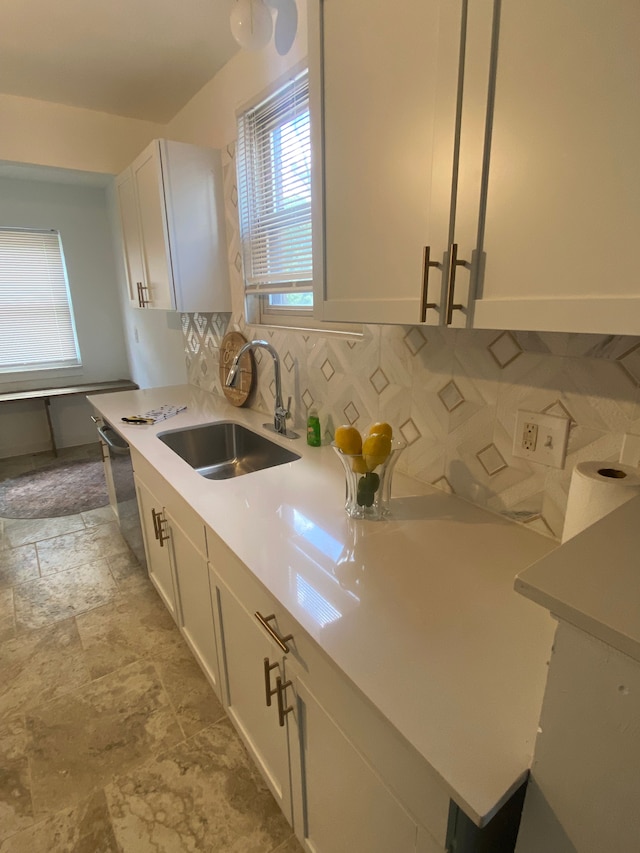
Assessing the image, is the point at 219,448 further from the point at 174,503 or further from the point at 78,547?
the point at 78,547

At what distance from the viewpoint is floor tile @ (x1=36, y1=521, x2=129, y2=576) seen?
2.51m

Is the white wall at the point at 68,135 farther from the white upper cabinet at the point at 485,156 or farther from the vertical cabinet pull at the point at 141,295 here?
the white upper cabinet at the point at 485,156

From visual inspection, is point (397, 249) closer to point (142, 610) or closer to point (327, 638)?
point (327, 638)

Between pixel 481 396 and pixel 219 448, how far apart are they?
1.36m

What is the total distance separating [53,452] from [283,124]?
3.83 metres

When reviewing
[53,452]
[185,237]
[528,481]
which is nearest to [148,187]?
[185,237]

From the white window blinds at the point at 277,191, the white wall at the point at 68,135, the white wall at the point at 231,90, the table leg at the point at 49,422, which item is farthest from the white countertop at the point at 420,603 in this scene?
the table leg at the point at 49,422

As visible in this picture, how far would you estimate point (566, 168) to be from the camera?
0.66 m

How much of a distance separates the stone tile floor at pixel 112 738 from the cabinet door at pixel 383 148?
1.48 m

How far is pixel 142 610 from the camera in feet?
7.00

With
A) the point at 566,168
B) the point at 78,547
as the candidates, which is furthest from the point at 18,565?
the point at 566,168

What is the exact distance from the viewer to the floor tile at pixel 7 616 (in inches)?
78.2

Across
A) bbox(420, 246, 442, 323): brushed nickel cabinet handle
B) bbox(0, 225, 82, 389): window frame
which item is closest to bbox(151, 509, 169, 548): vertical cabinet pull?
bbox(420, 246, 442, 323): brushed nickel cabinet handle

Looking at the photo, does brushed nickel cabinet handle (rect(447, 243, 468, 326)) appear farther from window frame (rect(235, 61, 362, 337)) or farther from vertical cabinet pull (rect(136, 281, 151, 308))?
vertical cabinet pull (rect(136, 281, 151, 308))
